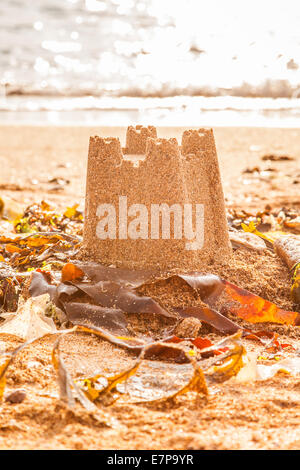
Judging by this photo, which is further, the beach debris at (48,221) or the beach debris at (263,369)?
the beach debris at (48,221)

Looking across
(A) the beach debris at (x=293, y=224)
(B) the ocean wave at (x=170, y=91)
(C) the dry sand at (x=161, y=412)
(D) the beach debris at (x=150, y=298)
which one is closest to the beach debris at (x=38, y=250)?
(D) the beach debris at (x=150, y=298)

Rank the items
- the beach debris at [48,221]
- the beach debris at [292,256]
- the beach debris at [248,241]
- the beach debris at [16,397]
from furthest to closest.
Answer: the beach debris at [48,221] → the beach debris at [248,241] → the beach debris at [292,256] → the beach debris at [16,397]

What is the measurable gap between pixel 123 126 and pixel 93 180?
9.19m

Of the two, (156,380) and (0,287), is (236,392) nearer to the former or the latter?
(156,380)

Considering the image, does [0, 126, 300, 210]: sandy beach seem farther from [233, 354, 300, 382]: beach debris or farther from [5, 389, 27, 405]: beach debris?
[5, 389, 27, 405]: beach debris

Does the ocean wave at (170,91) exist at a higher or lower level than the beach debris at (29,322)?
higher

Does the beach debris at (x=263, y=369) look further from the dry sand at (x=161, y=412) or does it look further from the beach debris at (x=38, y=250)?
the beach debris at (x=38, y=250)

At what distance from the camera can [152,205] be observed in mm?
3201

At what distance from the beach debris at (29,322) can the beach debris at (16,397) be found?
0.50 m

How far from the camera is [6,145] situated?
11102 millimetres

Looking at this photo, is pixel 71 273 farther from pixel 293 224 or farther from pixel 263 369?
pixel 293 224

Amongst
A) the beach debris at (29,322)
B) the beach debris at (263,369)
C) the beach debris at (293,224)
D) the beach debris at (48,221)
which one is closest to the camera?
the beach debris at (263,369)

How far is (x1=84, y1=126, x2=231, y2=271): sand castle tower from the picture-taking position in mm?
3182

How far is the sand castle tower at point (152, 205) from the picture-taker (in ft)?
10.4
